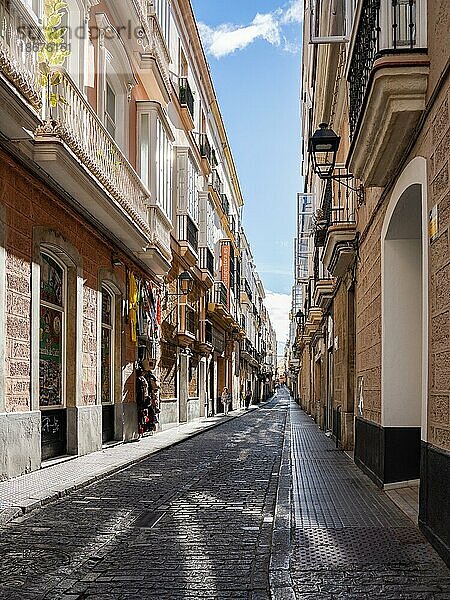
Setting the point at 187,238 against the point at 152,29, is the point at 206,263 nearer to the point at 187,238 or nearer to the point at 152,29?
the point at 187,238

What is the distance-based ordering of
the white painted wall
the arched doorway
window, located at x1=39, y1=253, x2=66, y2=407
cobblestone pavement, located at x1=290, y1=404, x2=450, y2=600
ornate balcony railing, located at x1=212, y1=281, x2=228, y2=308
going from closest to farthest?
cobblestone pavement, located at x1=290, y1=404, x2=450, y2=600
the arched doorway
the white painted wall
window, located at x1=39, y1=253, x2=66, y2=407
ornate balcony railing, located at x1=212, y1=281, x2=228, y2=308

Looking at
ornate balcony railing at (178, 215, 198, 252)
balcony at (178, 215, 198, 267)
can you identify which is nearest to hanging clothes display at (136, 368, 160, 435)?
balcony at (178, 215, 198, 267)

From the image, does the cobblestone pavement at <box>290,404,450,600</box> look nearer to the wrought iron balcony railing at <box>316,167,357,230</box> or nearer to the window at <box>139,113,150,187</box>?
the wrought iron balcony railing at <box>316,167,357,230</box>

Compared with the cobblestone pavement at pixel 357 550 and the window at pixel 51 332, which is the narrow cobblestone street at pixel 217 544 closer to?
the cobblestone pavement at pixel 357 550

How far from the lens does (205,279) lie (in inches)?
1289

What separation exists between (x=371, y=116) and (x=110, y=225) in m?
8.71

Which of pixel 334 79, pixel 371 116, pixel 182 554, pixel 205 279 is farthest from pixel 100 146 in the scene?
pixel 205 279

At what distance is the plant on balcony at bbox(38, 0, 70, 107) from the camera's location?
11616mm

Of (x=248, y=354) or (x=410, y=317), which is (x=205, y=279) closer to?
(x=410, y=317)

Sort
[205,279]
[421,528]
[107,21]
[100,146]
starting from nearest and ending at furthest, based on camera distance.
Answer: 1. [421,528]
2. [100,146]
3. [107,21]
4. [205,279]

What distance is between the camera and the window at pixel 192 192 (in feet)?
89.2

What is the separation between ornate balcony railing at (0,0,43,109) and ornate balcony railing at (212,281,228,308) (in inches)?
1050

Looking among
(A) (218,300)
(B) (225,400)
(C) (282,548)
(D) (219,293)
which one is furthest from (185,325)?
(C) (282,548)

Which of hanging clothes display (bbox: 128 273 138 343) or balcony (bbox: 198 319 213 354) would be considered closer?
hanging clothes display (bbox: 128 273 138 343)
